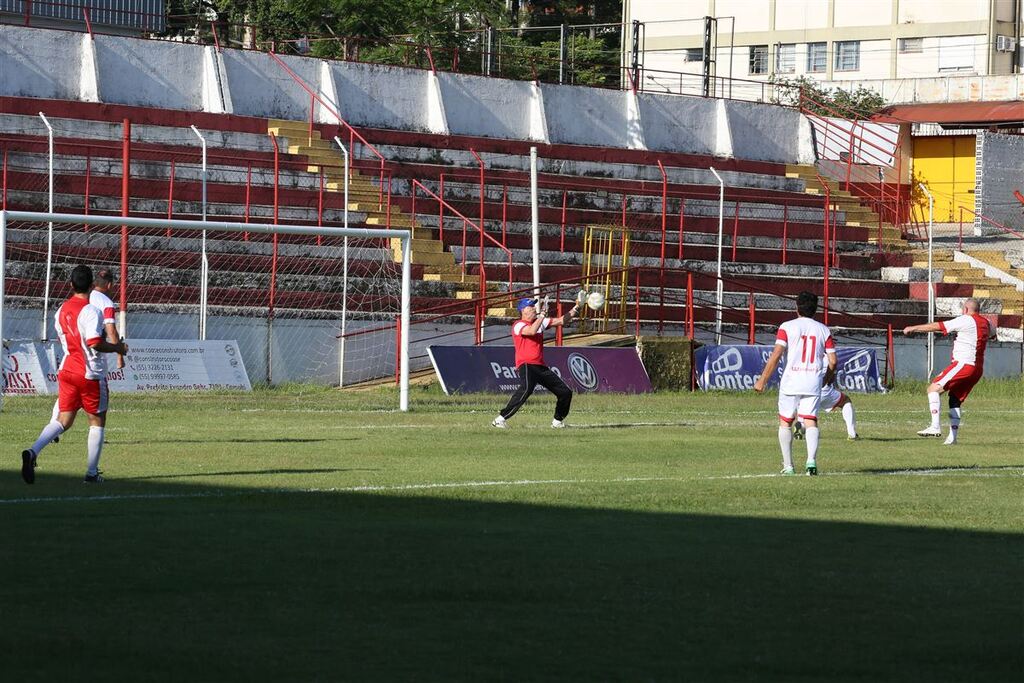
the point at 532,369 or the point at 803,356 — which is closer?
the point at 803,356

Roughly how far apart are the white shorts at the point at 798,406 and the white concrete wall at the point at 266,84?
24779 mm

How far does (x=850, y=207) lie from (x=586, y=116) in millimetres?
7209

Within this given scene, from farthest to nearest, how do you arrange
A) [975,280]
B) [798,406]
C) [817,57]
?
1. [817,57]
2. [975,280]
3. [798,406]

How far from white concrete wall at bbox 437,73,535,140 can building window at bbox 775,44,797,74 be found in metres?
32.1

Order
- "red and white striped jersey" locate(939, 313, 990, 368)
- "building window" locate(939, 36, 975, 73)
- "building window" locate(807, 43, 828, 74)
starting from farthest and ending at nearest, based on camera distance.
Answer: "building window" locate(807, 43, 828, 74), "building window" locate(939, 36, 975, 73), "red and white striped jersey" locate(939, 313, 990, 368)

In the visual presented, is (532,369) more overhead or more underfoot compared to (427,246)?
more underfoot

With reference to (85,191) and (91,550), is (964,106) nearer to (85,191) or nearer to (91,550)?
(85,191)

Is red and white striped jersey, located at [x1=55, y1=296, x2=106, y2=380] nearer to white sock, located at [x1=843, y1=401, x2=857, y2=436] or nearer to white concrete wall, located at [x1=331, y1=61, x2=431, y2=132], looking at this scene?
white sock, located at [x1=843, y1=401, x2=857, y2=436]

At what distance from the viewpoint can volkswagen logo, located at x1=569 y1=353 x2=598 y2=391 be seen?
27.9 metres

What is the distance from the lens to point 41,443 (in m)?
13.1

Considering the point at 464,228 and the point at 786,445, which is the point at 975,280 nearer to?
the point at 464,228

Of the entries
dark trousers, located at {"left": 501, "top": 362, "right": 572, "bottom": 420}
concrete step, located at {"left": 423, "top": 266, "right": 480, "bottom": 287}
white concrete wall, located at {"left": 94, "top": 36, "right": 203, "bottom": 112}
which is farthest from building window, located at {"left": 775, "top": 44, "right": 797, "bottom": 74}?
dark trousers, located at {"left": 501, "top": 362, "right": 572, "bottom": 420}

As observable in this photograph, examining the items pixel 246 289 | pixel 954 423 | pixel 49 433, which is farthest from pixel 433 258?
pixel 49 433

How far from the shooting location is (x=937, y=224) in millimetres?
47219
